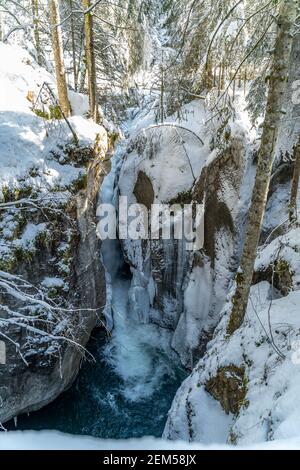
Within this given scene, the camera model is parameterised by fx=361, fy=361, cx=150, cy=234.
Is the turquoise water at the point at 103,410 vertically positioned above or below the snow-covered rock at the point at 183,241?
below

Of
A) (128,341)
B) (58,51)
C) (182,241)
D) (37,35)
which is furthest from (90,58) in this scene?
(128,341)

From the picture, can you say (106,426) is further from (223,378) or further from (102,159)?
(102,159)

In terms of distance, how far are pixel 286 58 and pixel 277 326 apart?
130 inches

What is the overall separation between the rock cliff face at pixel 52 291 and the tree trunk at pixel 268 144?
11.3 feet

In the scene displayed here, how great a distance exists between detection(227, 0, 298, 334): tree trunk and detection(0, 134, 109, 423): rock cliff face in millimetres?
3436

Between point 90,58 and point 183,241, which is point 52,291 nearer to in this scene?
point 183,241

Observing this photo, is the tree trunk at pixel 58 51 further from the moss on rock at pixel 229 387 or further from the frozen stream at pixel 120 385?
the moss on rock at pixel 229 387

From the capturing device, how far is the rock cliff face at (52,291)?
7.95 m

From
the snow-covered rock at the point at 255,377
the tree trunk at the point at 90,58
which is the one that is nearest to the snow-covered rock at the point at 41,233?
the tree trunk at the point at 90,58

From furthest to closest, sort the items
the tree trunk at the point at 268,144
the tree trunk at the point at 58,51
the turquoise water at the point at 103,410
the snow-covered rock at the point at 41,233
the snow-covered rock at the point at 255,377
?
the turquoise water at the point at 103,410, the tree trunk at the point at 58,51, the snow-covered rock at the point at 41,233, the tree trunk at the point at 268,144, the snow-covered rock at the point at 255,377

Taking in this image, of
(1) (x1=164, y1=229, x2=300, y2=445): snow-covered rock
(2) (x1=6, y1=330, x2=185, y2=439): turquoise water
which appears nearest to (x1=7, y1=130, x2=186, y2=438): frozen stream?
(2) (x1=6, y1=330, x2=185, y2=439): turquoise water

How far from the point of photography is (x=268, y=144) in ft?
14.9

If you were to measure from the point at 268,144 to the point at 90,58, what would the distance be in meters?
7.06

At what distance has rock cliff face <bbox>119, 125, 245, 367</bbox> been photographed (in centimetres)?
1028
